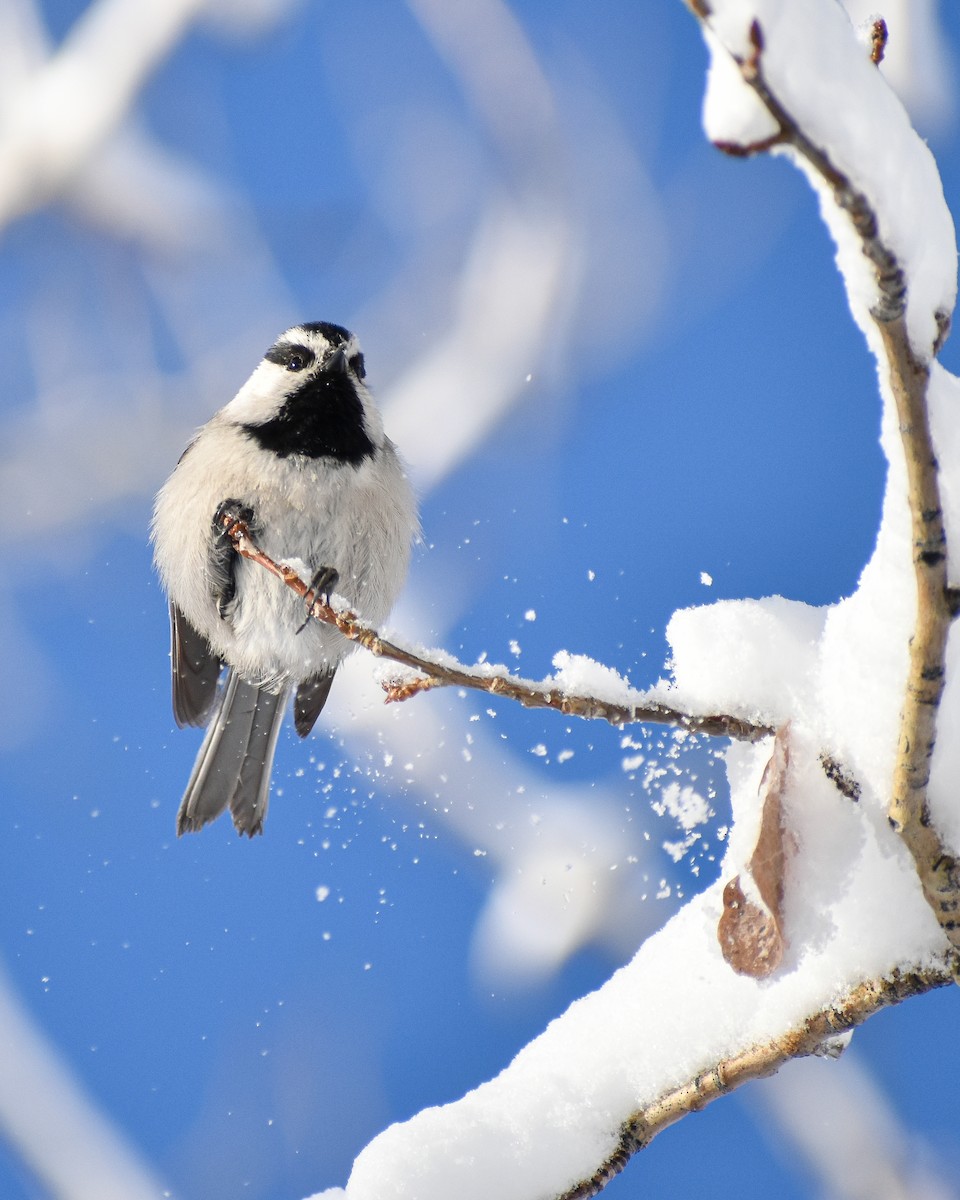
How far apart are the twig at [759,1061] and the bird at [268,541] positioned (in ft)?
3.88

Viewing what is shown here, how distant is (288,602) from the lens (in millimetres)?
2193

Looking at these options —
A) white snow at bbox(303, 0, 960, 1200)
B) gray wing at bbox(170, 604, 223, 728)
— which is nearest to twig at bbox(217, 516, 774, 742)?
white snow at bbox(303, 0, 960, 1200)

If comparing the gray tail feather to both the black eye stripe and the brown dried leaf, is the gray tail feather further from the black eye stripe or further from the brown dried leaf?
the brown dried leaf

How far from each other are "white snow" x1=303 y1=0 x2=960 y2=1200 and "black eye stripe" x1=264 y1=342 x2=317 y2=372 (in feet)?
4.35

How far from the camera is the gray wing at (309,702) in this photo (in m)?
2.46

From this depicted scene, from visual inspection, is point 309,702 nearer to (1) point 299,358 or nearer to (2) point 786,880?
(1) point 299,358

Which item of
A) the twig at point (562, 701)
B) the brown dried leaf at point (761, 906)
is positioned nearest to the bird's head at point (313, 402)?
the twig at point (562, 701)

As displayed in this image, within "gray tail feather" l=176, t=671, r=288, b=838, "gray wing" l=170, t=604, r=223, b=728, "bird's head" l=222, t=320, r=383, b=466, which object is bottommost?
"gray tail feather" l=176, t=671, r=288, b=838

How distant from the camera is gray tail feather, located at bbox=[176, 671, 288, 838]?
7.35 ft

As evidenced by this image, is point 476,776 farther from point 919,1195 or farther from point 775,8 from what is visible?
point 775,8

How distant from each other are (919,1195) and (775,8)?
8.25ft

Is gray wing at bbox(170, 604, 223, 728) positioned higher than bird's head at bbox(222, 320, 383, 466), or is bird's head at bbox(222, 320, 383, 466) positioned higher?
bird's head at bbox(222, 320, 383, 466)

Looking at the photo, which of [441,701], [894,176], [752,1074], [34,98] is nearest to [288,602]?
[441,701]

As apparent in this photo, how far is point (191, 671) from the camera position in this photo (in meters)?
2.40
